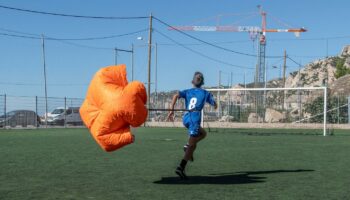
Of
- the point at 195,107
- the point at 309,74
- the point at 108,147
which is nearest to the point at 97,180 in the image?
the point at 108,147

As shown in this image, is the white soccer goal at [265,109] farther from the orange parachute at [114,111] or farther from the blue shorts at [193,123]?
the orange parachute at [114,111]

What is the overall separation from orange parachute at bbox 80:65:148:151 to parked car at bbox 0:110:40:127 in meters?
27.0

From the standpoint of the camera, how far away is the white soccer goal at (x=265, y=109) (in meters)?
36.6

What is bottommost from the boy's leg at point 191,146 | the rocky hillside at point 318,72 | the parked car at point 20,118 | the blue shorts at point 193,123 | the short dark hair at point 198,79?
the parked car at point 20,118

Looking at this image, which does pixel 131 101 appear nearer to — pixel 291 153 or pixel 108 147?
pixel 108 147

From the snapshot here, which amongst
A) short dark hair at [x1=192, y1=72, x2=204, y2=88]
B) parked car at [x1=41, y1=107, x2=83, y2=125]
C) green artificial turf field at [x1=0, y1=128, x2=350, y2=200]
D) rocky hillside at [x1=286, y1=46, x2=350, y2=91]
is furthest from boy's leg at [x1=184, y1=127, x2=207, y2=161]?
rocky hillside at [x1=286, y1=46, x2=350, y2=91]

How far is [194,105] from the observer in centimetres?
909

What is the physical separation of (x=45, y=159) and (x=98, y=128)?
3.56 m

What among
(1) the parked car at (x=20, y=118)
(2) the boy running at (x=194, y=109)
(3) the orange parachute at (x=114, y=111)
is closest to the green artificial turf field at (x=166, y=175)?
(2) the boy running at (x=194, y=109)

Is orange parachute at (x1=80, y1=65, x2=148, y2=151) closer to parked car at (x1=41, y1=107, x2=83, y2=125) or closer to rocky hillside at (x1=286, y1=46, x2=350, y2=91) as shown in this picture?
parked car at (x1=41, y1=107, x2=83, y2=125)

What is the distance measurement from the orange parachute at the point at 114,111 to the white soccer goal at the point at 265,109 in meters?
27.1

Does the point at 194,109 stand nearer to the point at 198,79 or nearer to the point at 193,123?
the point at 193,123

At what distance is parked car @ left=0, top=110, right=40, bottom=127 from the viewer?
34.5 meters

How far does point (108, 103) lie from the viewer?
27.2 feet
